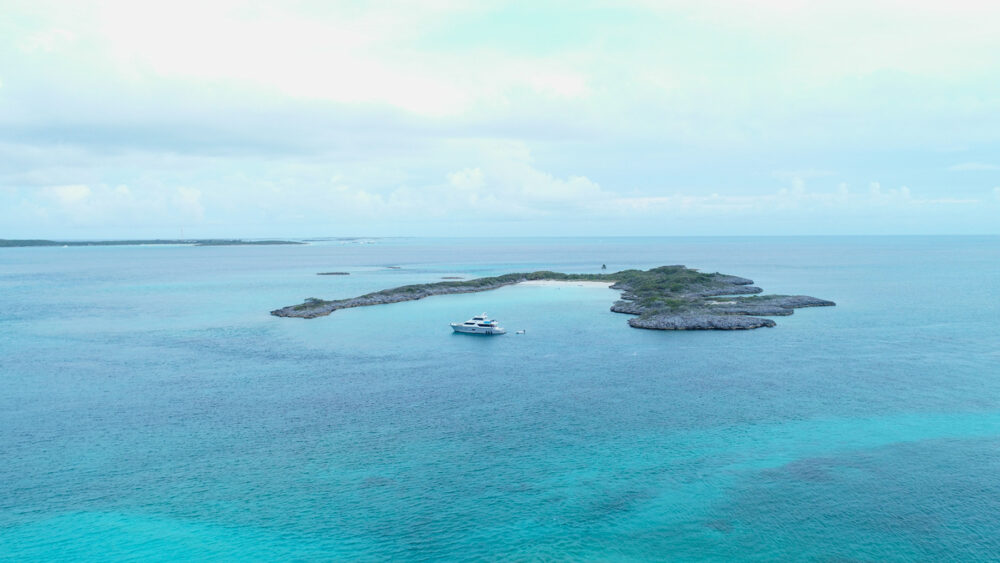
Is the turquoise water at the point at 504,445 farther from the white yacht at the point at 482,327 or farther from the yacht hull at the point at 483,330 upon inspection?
the white yacht at the point at 482,327

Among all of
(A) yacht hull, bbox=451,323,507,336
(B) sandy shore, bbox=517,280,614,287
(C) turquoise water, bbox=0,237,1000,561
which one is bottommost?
(C) turquoise water, bbox=0,237,1000,561

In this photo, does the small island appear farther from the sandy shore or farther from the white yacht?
the white yacht

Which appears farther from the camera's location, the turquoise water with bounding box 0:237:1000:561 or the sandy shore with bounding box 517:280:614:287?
the sandy shore with bounding box 517:280:614:287

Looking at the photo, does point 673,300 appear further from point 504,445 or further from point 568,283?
point 504,445

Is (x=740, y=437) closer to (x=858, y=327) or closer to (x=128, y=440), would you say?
(x=128, y=440)

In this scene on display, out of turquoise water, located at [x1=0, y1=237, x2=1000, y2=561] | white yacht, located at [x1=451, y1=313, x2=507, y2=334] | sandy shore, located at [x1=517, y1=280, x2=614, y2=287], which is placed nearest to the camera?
turquoise water, located at [x1=0, y1=237, x2=1000, y2=561]

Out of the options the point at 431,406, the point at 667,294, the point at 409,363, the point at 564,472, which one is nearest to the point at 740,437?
the point at 564,472

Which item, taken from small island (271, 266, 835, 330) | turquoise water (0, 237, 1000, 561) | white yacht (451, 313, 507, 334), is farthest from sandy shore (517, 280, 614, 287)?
white yacht (451, 313, 507, 334)

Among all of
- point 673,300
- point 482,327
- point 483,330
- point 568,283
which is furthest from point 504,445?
point 568,283
